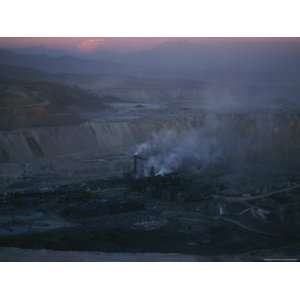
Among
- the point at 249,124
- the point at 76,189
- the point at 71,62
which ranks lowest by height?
the point at 76,189

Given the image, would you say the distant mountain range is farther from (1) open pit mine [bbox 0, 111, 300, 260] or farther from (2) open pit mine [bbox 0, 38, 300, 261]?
(1) open pit mine [bbox 0, 111, 300, 260]

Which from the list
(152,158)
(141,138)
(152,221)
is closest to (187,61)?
(141,138)

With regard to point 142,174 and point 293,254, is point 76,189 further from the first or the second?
point 293,254

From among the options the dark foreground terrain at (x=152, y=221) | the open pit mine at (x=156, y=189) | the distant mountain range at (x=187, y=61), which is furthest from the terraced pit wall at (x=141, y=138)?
the distant mountain range at (x=187, y=61)

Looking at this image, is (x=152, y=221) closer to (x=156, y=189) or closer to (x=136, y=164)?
(x=156, y=189)

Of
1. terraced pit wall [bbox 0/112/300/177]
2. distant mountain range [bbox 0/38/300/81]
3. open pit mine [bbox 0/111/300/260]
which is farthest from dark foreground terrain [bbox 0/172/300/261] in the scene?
distant mountain range [bbox 0/38/300/81]
